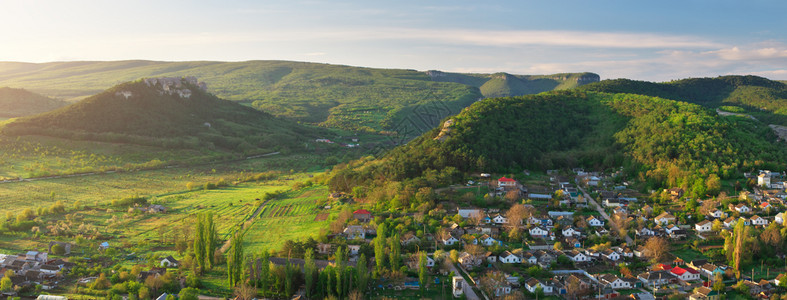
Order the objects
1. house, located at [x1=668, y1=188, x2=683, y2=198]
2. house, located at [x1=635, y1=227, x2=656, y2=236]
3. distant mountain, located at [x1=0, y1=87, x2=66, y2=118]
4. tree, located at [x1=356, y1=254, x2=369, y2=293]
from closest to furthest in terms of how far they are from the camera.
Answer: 1. tree, located at [x1=356, y1=254, x2=369, y2=293]
2. house, located at [x1=635, y1=227, x2=656, y2=236]
3. house, located at [x1=668, y1=188, x2=683, y2=198]
4. distant mountain, located at [x1=0, y1=87, x2=66, y2=118]

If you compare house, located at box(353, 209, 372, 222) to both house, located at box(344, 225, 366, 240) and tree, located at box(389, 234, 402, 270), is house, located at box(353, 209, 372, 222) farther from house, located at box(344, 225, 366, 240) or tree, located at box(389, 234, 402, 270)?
tree, located at box(389, 234, 402, 270)

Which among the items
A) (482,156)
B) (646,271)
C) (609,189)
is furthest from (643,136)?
(646,271)

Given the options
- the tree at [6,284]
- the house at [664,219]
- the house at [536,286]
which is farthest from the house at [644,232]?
the tree at [6,284]

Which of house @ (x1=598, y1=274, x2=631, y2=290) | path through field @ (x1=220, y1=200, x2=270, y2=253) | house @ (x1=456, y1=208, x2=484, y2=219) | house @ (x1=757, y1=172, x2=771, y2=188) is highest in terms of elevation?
house @ (x1=757, y1=172, x2=771, y2=188)

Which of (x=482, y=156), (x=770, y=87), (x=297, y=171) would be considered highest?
(x=770, y=87)

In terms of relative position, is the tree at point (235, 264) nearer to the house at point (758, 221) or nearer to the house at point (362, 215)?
the house at point (362, 215)

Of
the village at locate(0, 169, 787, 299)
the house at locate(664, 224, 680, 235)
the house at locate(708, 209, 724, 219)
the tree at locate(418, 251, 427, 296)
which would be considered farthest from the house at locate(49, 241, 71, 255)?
the house at locate(708, 209, 724, 219)

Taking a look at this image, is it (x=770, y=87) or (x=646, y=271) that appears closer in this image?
(x=646, y=271)

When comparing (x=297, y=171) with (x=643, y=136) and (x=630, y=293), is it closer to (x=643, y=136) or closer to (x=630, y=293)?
(x=643, y=136)
